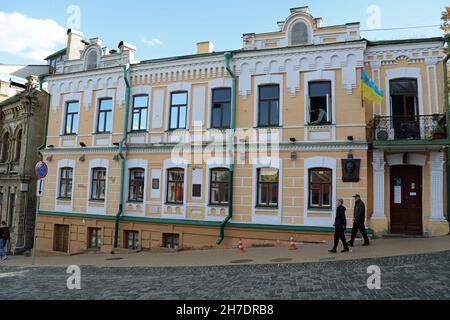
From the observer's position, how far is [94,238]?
16.8m

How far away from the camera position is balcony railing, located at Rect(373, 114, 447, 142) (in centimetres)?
1252

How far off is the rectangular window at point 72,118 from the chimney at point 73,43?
351 cm

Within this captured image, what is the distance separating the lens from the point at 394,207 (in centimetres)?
1313

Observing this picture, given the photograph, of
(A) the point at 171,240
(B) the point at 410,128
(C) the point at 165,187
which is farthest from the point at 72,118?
(B) the point at 410,128

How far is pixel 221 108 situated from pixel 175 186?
4.04 m

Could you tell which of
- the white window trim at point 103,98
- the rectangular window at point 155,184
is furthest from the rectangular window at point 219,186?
the white window trim at point 103,98

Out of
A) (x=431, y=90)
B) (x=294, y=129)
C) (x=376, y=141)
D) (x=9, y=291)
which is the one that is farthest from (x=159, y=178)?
(x=431, y=90)

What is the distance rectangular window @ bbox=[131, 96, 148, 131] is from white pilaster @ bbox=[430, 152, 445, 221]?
39.8ft

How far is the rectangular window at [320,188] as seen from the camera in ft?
43.9

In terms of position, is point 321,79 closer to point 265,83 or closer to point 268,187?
point 265,83

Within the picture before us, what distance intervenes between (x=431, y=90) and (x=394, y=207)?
15.0 ft

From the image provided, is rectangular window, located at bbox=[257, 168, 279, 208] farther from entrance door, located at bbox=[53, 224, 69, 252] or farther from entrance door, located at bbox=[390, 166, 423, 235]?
entrance door, located at bbox=[53, 224, 69, 252]

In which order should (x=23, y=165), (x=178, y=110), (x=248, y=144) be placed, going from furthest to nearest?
(x=23, y=165) < (x=178, y=110) < (x=248, y=144)

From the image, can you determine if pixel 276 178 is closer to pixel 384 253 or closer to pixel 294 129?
pixel 294 129
